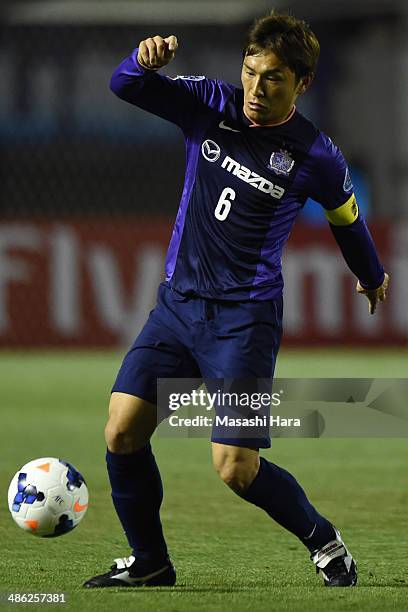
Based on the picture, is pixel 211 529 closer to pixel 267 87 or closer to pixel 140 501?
pixel 140 501

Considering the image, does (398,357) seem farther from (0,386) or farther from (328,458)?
(328,458)

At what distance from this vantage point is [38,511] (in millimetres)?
5051

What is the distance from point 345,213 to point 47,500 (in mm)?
1562

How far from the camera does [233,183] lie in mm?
4867

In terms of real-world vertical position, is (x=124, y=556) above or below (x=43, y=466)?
below

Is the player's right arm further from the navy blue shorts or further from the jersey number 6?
the navy blue shorts

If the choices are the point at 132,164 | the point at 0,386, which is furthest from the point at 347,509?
the point at 132,164

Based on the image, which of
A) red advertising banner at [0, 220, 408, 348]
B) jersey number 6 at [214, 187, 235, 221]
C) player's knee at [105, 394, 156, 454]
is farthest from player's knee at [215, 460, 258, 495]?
red advertising banner at [0, 220, 408, 348]

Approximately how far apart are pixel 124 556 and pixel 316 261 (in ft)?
32.9

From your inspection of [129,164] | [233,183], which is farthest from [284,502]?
[129,164]

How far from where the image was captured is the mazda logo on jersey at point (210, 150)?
4.91 metres

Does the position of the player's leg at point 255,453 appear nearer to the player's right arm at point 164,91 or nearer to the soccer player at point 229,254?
the soccer player at point 229,254

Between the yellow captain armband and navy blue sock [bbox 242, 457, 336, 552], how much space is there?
0.94 m

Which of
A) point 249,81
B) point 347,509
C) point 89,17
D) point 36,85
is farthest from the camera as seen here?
point 36,85
